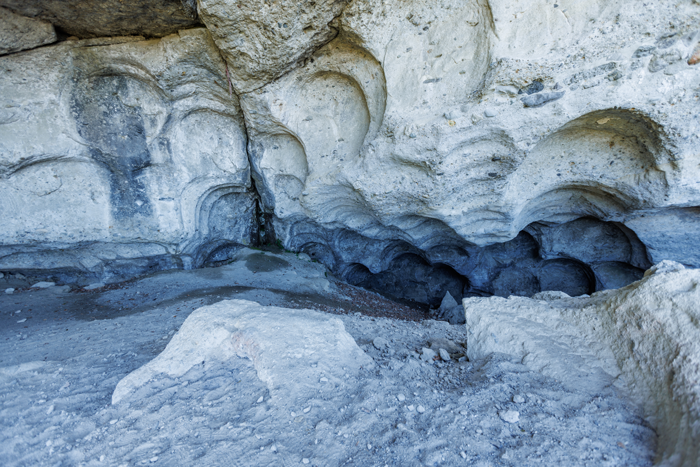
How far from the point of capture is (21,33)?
3.30m

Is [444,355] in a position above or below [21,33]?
below

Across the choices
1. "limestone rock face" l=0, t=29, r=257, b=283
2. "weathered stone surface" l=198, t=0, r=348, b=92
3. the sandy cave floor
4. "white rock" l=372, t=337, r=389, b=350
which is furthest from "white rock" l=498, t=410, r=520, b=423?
"limestone rock face" l=0, t=29, r=257, b=283

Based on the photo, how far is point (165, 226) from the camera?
4469mm

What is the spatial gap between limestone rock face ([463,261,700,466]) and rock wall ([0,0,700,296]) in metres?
1.69

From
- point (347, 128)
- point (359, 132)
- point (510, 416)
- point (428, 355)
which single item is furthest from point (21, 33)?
point (510, 416)

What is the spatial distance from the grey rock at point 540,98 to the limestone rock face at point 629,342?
1577 millimetres

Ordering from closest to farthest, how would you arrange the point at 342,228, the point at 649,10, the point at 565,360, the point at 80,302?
the point at 565,360 → the point at 649,10 → the point at 80,302 → the point at 342,228

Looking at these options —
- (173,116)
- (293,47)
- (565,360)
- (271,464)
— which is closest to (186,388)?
(271,464)

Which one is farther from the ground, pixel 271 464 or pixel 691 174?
pixel 691 174

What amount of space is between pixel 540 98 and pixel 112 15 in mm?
4038

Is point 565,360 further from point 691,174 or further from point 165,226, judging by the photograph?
point 165,226

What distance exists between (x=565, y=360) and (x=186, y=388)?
1974mm

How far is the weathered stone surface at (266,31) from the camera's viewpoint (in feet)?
9.54

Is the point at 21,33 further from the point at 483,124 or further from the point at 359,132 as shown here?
the point at 483,124
